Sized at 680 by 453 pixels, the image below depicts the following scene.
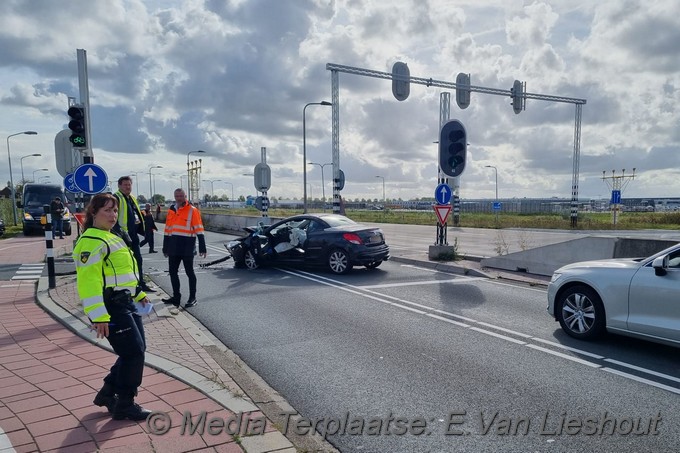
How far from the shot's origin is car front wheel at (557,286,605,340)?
228 inches

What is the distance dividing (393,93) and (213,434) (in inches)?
642

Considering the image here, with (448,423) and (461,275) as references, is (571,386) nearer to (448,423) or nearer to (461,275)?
(448,423)

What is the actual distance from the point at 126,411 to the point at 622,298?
5.25 metres

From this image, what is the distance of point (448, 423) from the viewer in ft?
12.4

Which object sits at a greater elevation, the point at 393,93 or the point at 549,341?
the point at 393,93

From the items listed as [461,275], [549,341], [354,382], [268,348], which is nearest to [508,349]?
[549,341]

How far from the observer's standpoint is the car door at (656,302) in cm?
506

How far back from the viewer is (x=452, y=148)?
12.6 metres

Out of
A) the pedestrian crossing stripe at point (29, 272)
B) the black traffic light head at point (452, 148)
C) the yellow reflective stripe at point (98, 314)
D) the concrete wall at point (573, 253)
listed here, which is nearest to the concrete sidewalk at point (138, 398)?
the yellow reflective stripe at point (98, 314)

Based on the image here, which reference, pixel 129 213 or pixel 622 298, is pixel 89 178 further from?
pixel 622 298

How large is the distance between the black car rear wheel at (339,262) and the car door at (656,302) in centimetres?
A: 662

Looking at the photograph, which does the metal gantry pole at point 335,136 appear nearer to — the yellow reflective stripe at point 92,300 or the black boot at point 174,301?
the black boot at point 174,301

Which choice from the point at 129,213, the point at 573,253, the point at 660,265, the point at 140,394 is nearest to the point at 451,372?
the point at 660,265

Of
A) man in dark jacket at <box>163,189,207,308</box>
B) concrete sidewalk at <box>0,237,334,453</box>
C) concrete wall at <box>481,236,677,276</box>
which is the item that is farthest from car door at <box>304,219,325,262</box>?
concrete sidewalk at <box>0,237,334,453</box>
